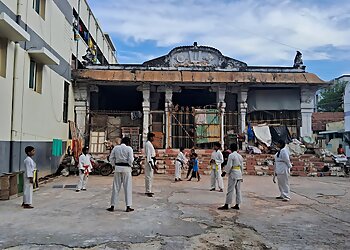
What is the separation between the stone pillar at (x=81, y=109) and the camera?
18.1 meters

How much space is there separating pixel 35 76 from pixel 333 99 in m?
38.3

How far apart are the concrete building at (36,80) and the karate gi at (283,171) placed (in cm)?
772

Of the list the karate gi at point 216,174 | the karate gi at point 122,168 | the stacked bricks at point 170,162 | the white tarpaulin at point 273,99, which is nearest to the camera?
the karate gi at point 122,168

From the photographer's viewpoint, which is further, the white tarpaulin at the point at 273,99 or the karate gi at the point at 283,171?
the white tarpaulin at the point at 273,99

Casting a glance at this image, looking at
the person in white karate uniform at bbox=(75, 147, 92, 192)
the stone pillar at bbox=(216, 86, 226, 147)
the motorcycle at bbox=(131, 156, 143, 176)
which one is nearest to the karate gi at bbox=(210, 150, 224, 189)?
the person in white karate uniform at bbox=(75, 147, 92, 192)

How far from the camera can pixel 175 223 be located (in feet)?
20.8

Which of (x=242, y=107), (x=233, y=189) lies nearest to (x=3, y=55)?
(x=233, y=189)

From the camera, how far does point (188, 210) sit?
25.1 ft

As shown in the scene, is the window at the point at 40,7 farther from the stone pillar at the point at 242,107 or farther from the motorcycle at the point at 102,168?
the stone pillar at the point at 242,107

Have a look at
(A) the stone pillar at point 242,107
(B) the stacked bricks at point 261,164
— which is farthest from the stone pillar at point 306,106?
(A) the stone pillar at point 242,107

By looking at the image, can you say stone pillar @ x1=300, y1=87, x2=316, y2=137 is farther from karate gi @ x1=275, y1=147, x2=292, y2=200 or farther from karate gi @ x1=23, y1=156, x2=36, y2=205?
karate gi @ x1=23, y1=156, x2=36, y2=205

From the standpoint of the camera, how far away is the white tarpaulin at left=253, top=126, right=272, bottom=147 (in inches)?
719

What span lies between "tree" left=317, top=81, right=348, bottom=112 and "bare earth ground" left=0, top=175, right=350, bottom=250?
3516cm

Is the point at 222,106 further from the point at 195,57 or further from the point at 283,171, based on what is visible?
the point at 283,171
